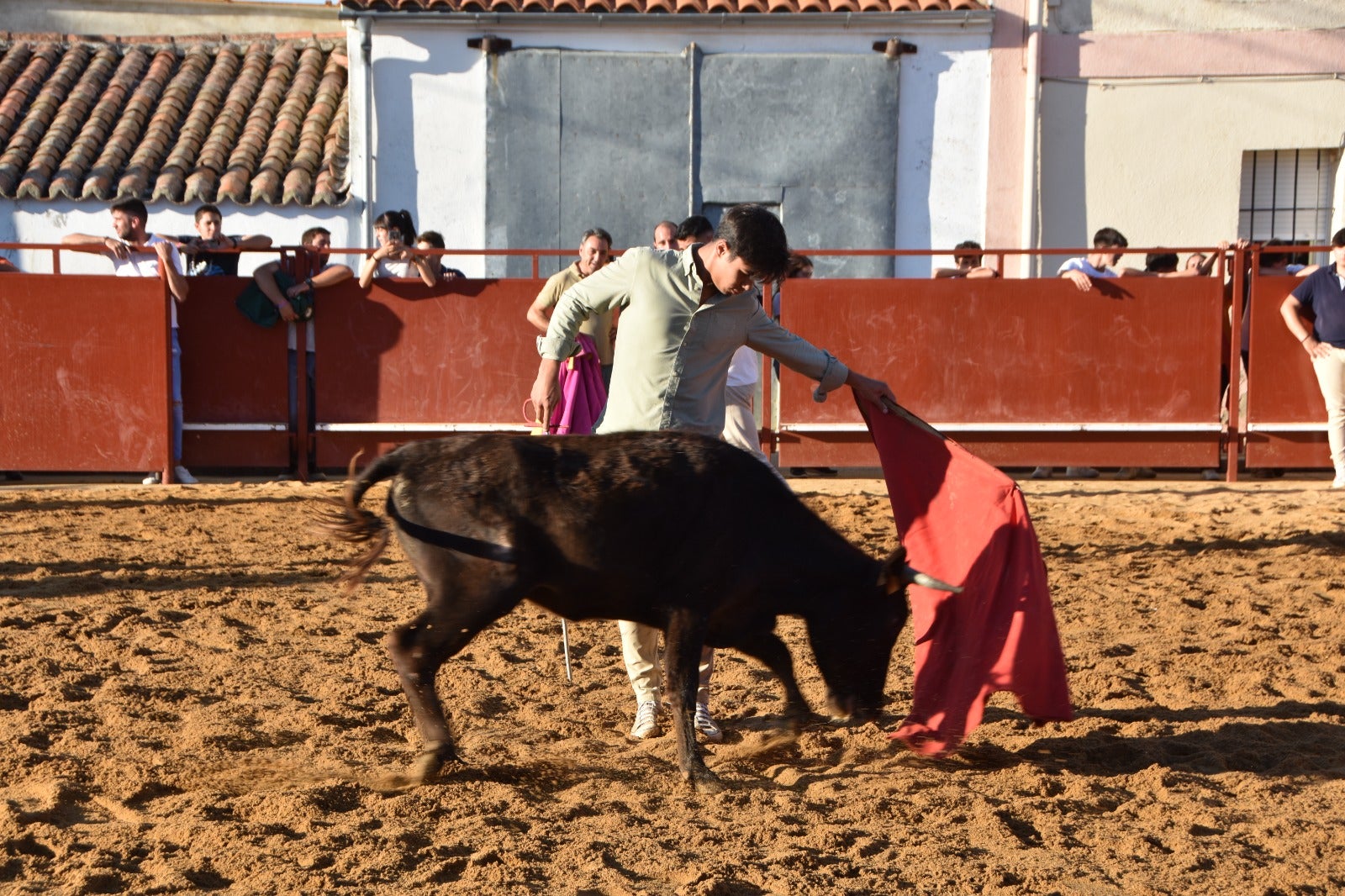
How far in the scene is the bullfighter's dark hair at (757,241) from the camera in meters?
4.30

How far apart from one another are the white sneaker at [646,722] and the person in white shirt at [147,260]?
6873 mm

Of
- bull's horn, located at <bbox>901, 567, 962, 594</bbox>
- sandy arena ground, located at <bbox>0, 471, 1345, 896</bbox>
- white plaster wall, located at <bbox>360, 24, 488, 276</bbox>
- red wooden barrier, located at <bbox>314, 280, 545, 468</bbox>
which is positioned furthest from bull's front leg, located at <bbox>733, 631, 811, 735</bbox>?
white plaster wall, located at <bbox>360, 24, 488, 276</bbox>

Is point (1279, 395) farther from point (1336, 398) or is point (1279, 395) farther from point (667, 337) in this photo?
point (667, 337)

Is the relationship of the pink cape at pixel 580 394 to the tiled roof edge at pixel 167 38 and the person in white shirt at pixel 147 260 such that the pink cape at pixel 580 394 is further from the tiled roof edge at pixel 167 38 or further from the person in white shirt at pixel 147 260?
the tiled roof edge at pixel 167 38

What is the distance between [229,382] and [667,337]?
24.2 ft

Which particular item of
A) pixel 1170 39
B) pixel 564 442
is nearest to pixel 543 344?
pixel 564 442

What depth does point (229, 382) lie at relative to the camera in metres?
11.1

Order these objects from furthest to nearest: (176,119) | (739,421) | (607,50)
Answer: (176,119) → (607,50) → (739,421)

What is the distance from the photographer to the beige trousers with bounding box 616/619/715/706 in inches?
196

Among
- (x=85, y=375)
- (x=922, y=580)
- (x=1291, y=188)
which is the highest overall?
(x=1291, y=188)

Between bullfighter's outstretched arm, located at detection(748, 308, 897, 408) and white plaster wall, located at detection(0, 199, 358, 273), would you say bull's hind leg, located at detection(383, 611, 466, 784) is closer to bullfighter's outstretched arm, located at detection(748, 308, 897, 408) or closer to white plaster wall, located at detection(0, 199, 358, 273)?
bullfighter's outstretched arm, located at detection(748, 308, 897, 408)

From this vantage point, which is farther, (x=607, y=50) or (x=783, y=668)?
(x=607, y=50)

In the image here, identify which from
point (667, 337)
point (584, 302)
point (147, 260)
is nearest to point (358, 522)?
point (584, 302)

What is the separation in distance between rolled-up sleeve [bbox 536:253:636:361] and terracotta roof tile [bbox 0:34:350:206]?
11.8m
